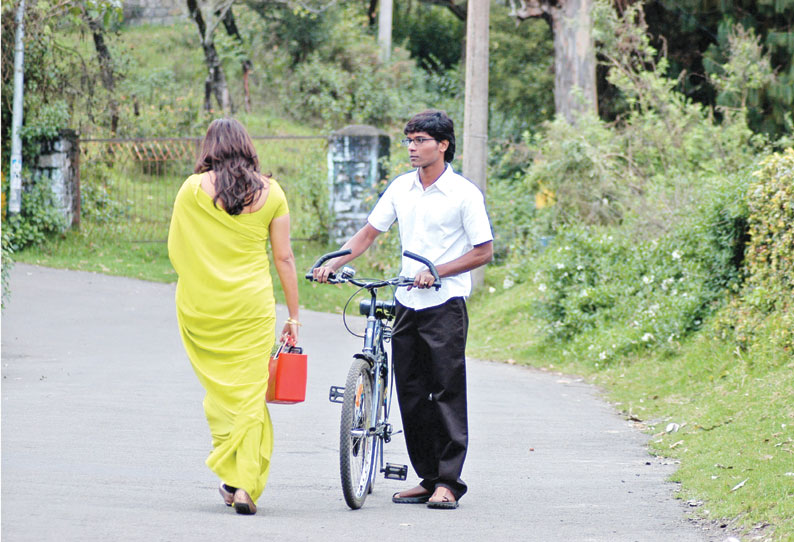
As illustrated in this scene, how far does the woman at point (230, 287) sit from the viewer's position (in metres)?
5.31

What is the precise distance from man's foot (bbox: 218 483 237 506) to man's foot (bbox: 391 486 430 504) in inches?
36.7

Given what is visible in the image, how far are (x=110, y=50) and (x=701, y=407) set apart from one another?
19.9 metres

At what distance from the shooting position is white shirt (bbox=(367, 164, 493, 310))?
5.67 meters

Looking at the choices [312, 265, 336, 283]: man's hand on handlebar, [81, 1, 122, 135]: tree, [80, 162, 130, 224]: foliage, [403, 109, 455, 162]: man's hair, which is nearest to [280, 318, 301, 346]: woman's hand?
[312, 265, 336, 283]: man's hand on handlebar

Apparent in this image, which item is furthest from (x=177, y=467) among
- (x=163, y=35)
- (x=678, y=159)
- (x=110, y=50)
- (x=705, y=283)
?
(x=163, y=35)

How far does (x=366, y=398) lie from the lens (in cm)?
571

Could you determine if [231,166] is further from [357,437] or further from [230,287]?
[357,437]

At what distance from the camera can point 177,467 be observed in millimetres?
6398

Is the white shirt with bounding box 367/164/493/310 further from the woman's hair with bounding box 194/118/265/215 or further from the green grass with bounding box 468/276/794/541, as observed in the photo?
the green grass with bounding box 468/276/794/541

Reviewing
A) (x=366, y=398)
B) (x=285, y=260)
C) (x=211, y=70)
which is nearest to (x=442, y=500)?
(x=366, y=398)

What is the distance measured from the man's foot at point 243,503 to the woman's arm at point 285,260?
780 mm

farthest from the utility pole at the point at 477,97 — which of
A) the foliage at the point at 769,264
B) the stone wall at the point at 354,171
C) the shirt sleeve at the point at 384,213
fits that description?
the shirt sleeve at the point at 384,213

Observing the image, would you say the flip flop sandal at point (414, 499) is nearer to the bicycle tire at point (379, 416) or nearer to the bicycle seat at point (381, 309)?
the bicycle tire at point (379, 416)

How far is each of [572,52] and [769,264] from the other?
445 inches
